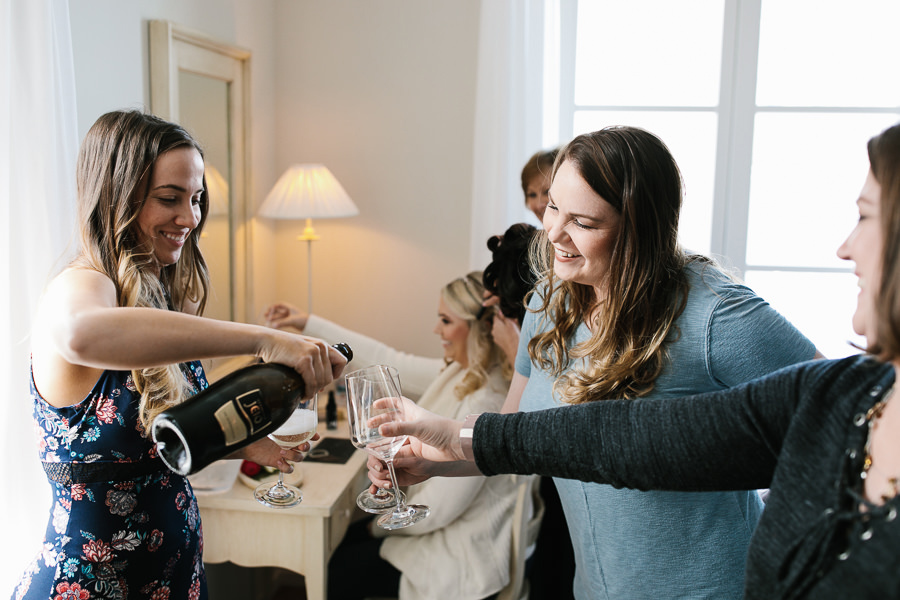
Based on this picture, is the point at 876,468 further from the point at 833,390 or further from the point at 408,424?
the point at 408,424

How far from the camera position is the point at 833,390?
0.81 m

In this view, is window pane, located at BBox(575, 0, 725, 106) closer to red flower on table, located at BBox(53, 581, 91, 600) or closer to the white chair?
the white chair

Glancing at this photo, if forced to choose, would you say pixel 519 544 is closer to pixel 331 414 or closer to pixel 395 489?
pixel 331 414

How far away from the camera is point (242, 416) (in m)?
0.91

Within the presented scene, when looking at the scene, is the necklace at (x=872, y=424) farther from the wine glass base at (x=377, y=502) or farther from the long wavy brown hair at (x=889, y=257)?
the wine glass base at (x=377, y=502)

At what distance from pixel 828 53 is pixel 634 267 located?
2.33 m

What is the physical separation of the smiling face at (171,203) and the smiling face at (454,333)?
3.70 feet

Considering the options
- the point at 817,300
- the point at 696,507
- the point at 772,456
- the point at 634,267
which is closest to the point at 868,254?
the point at 772,456

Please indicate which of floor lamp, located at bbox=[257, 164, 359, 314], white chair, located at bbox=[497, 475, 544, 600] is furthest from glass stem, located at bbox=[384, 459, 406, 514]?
floor lamp, located at bbox=[257, 164, 359, 314]

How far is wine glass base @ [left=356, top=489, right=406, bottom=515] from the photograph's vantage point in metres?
1.15

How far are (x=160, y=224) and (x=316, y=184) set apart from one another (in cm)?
154

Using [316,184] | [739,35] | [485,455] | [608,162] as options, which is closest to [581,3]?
[739,35]

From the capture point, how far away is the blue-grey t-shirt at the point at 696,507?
44.2 inches

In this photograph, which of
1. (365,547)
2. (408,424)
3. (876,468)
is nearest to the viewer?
(876,468)
